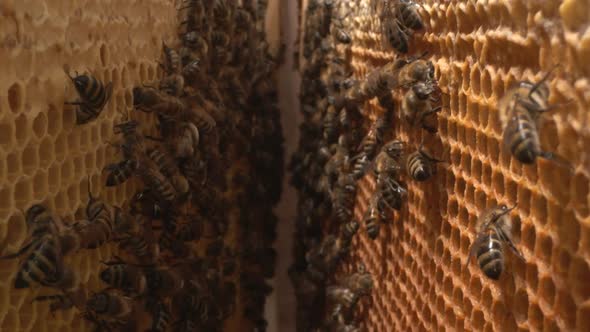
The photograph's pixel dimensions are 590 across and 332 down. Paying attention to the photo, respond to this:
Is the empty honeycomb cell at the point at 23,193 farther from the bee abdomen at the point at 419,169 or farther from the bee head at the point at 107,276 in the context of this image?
the bee abdomen at the point at 419,169

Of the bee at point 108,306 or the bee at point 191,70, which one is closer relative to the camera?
the bee at point 108,306

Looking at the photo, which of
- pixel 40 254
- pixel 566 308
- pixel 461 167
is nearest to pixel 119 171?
pixel 40 254

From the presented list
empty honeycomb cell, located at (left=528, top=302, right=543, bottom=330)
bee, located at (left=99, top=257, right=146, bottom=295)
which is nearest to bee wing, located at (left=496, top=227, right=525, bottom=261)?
empty honeycomb cell, located at (left=528, top=302, right=543, bottom=330)

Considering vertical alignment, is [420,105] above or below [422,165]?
above

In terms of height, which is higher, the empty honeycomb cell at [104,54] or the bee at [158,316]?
the empty honeycomb cell at [104,54]

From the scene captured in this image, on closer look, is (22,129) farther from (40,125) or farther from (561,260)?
(561,260)

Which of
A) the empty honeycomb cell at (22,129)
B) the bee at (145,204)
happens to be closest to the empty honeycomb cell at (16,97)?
the empty honeycomb cell at (22,129)
